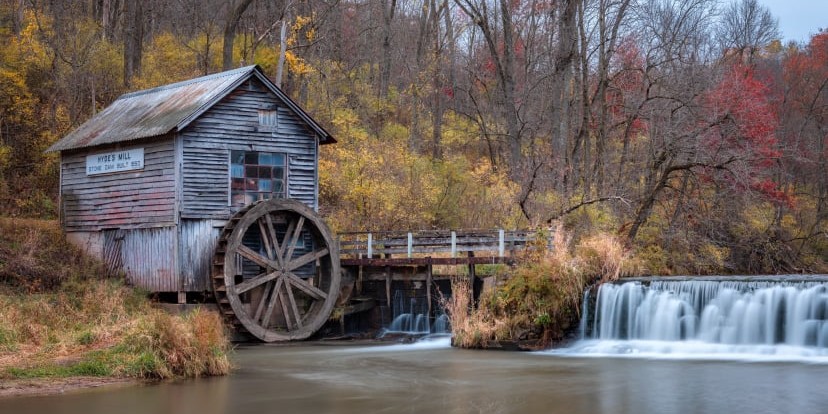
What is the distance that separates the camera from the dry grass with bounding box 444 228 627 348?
763 inches

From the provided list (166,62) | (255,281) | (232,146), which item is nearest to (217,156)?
(232,146)

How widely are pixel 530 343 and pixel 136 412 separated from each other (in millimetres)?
9407

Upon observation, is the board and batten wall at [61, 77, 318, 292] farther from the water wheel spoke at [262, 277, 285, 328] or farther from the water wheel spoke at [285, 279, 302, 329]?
the water wheel spoke at [285, 279, 302, 329]

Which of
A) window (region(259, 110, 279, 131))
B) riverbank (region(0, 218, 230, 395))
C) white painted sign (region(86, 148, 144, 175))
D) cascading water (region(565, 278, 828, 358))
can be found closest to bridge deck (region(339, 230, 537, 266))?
cascading water (region(565, 278, 828, 358))

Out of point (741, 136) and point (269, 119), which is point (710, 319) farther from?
point (269, 119)

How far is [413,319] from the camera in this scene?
24.2 m

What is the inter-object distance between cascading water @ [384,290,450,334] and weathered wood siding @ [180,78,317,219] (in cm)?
355

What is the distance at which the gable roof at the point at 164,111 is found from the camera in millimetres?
21922

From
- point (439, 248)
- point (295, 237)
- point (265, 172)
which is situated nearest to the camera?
point (265, 172)

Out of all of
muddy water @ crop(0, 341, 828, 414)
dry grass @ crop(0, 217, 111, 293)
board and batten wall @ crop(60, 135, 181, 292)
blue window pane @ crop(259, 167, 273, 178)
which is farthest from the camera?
blue window pane @ crop(259, 167, 273, 178)

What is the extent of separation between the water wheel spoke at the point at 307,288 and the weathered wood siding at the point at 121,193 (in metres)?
3.36

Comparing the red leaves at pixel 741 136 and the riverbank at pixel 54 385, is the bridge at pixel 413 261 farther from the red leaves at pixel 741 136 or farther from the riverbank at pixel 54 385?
the riverbank at pixel 54 385

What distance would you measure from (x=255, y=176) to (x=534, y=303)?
7795mm

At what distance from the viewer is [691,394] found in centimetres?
1353
